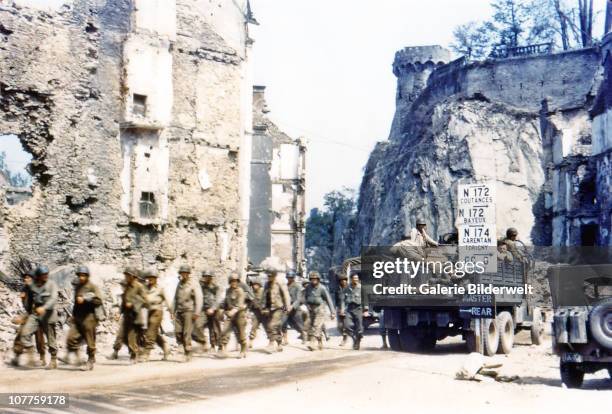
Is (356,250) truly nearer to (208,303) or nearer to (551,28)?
(551,28)

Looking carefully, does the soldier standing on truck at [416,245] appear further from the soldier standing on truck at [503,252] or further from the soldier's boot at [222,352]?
the soldier's boot at [222,352]

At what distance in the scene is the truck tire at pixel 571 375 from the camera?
40.1ft

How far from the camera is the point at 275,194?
1885 inches

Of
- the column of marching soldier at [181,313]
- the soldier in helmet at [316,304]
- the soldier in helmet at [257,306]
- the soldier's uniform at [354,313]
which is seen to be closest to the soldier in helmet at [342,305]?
the column of marching soldier at [181,313]

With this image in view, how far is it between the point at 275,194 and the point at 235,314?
31.7 m

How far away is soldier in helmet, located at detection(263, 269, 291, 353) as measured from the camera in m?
17.4

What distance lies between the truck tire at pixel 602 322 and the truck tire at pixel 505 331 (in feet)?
16.5

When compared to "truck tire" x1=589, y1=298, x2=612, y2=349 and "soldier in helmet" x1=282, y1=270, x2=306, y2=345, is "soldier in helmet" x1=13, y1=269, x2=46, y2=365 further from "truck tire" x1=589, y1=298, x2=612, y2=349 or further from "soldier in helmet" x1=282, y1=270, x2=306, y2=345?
"truck tire" x1=589, y1=298, x2=612, y2=349

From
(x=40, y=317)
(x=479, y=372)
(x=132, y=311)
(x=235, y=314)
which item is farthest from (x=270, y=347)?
(x=479, y=372)

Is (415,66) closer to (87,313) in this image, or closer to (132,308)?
(132,308)

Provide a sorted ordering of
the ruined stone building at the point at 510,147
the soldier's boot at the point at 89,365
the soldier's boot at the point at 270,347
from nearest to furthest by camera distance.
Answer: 1. the soldier's boot at the point at 89,365
2. the soldier's boot at the point at 270,347
3. the ruined stone building at the point at 510,147

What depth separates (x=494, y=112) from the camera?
51.8 m

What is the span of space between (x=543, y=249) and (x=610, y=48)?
1067 centimetres

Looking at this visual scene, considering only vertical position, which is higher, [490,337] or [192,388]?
[490,337]
